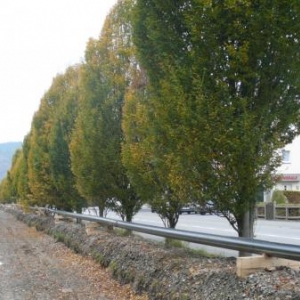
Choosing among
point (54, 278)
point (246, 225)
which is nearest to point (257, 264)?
point (246, 225)

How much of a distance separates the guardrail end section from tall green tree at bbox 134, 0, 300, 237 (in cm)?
102

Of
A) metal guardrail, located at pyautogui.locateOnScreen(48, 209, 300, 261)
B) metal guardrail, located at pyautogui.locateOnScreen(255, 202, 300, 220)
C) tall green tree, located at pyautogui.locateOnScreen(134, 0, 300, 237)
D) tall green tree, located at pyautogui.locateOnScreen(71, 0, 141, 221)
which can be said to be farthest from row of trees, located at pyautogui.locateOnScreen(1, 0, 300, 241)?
metal guardrail, located at pyautogui.locateOnScreen(255, 202, 300, 220)

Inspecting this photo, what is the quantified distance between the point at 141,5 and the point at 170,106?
2061 millimetres

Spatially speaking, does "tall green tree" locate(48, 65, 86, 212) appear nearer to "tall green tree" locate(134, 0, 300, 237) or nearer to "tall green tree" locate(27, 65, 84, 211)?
"tall green tree" locate(27, 65, 84, 211)

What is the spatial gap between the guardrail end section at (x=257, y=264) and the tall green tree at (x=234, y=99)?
1.02m

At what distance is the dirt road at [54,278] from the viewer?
7836mm

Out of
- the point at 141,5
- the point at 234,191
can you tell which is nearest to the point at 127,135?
the point at 141,5

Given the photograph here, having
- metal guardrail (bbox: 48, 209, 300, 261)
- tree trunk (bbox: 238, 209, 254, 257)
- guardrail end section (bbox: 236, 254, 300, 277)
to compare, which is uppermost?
tree trunk (bbox: 238, 209, 254, 257)

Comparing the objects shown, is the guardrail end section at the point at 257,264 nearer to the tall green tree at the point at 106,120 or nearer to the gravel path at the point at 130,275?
the gravel path at the point at 130,275

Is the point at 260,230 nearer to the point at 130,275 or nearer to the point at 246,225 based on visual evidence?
the point at 130,275

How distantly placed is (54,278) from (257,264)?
4.75 metres

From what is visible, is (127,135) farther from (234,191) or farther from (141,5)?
(234,191)

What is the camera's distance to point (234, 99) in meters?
6.79

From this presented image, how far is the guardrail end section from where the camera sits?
5.79 meters
